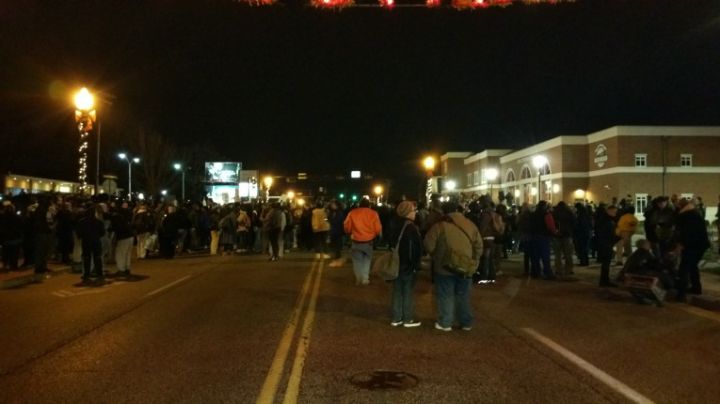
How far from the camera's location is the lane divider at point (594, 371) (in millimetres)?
6238

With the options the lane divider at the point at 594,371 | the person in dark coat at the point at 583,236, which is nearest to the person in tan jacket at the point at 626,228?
the person in dark coat at the point at 583,236

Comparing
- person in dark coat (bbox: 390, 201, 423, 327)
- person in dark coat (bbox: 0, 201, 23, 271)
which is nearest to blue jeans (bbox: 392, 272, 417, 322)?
person in dark coat (bbox: 390, 201, 423, 327)

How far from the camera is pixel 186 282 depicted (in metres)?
15.7

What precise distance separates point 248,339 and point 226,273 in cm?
917

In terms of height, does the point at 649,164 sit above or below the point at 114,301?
above

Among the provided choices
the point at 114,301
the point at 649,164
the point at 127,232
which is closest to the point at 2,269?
the point at 127,232

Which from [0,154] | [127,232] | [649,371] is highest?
[0,154]

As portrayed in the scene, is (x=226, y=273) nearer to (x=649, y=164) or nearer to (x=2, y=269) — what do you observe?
(x=2, y=269)

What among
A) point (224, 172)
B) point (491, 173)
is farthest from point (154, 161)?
point (491, 173)

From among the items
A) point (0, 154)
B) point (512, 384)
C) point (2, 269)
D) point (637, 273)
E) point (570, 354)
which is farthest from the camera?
point (0, 154)

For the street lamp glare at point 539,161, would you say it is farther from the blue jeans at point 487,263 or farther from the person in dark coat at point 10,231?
the person in dark coat at point 10,231

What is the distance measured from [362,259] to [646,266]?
574 cm

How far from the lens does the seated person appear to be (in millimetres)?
11875

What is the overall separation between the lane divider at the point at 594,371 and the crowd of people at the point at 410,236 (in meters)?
1.18
